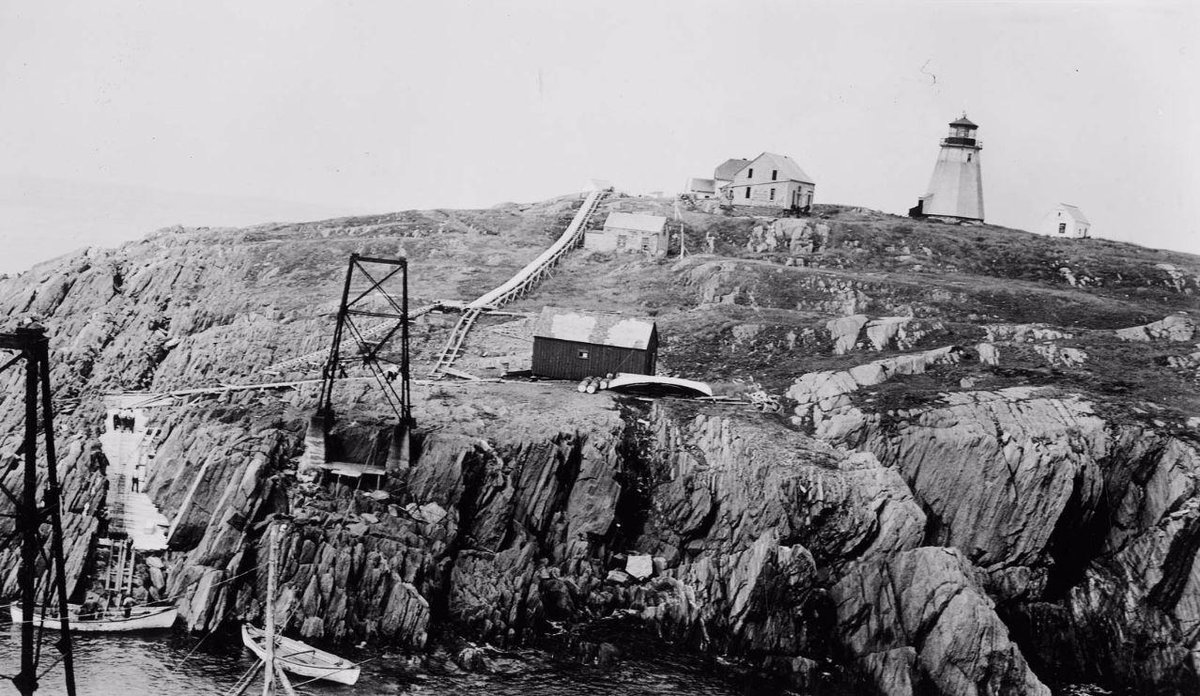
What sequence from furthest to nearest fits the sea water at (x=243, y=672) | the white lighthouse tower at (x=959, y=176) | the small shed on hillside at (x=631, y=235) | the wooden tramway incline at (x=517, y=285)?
the white lighthouse tower at (x=959, y=176) → the small shed on hillside at (x=631, y=235) → the wooden tramway incline at (x=517, y=285) → the sea water at (x=243, y=672)

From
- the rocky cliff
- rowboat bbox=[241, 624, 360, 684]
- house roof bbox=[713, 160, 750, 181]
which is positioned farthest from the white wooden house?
rowboat bbox=[241, 624, 360, 684]

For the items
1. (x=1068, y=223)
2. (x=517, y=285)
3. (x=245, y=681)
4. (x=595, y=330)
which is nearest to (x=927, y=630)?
(x=595, y=330)

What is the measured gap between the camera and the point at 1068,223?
3762 inches

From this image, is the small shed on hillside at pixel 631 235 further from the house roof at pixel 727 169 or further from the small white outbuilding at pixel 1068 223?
the small white outbuilding at pixel 1068 223

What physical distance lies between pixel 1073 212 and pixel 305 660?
8517cm

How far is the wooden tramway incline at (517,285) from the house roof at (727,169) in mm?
16245

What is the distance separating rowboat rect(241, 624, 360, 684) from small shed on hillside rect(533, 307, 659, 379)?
72.5ft

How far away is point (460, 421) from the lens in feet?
151

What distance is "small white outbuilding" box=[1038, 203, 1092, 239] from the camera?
3757 inches

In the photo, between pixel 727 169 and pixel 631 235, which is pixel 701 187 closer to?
pixel 727 169

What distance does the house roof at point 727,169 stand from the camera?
4146 inches

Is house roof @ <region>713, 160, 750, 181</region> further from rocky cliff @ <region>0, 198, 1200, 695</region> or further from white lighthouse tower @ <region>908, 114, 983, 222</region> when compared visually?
rocky cliff @ <region>0, 198, 1200, 695</region>

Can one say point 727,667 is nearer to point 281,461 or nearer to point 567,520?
point 567,520

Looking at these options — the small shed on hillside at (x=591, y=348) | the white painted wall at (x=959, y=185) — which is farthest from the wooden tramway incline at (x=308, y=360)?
the white painted wall at (x=959, y=185)
